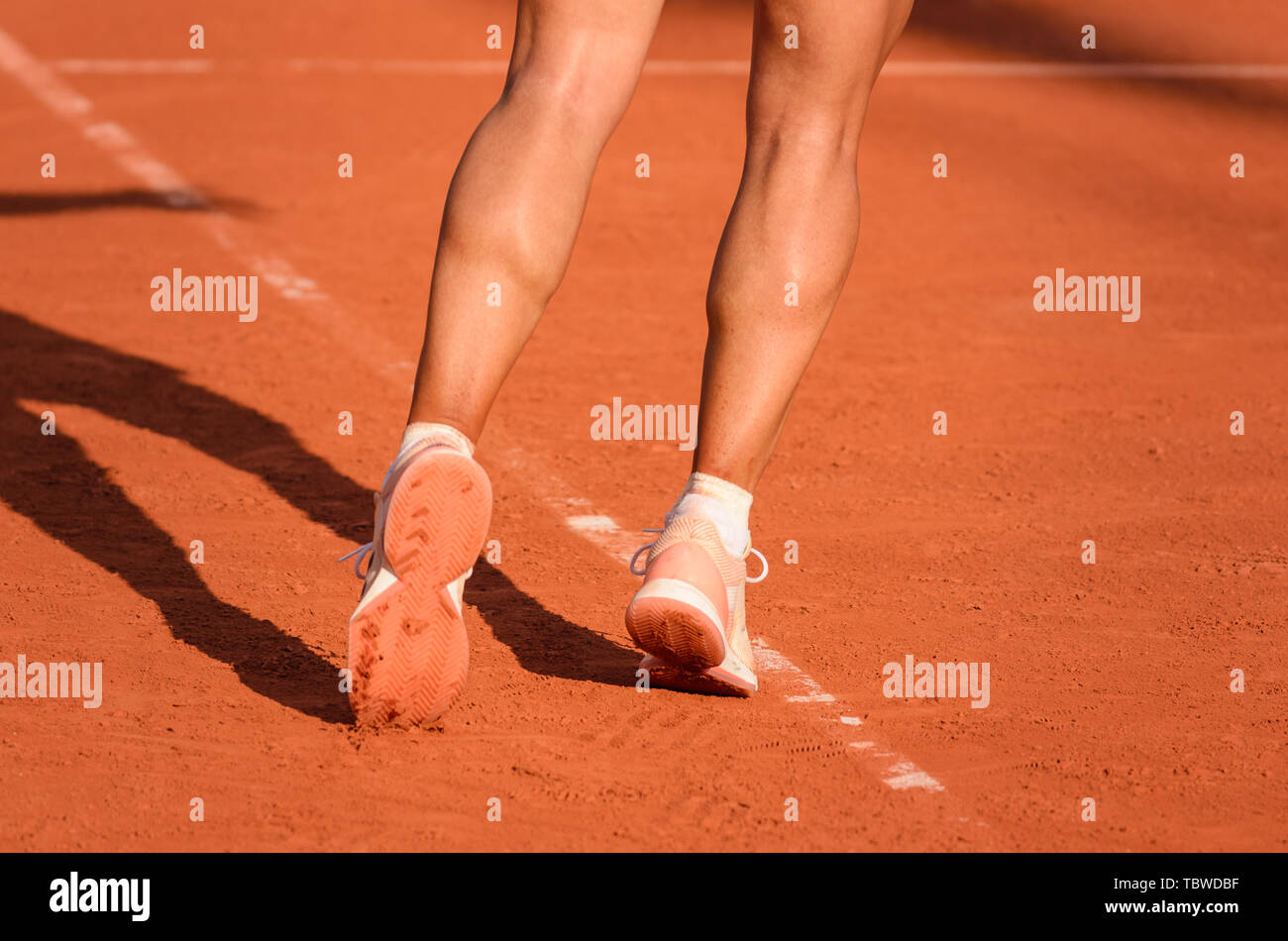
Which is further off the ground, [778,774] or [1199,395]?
[1199,395]

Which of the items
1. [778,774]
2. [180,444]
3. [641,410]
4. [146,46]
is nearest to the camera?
[778,774]

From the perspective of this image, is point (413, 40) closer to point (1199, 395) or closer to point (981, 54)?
point (981, 54)

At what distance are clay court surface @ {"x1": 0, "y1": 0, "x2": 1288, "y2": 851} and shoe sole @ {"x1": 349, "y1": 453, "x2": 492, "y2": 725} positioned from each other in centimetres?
16

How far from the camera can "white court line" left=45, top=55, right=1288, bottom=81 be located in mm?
11367

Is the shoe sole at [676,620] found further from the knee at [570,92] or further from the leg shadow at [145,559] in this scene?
the knee at [570,92]

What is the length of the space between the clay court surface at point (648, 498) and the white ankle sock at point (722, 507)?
34 centimetres

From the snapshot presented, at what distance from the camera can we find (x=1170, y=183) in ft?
29.2

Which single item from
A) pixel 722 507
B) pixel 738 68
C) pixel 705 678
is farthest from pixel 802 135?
pixel 738 68

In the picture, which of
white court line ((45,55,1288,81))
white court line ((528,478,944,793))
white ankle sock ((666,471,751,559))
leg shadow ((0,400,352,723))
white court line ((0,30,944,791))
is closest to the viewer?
white court line ((528,478,944,793))

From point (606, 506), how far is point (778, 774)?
5.44 ft

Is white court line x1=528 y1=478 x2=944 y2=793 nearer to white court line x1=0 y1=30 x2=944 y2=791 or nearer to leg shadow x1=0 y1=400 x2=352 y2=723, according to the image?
white court line x1=0 y1=30 x2=944 y2=791

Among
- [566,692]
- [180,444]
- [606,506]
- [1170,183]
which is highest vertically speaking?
[1170,183]

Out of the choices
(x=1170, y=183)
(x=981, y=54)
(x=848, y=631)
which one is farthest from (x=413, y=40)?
(x=848, y=631)

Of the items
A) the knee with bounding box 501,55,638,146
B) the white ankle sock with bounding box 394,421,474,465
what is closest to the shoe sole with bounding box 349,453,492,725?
the white ankle sock with bounding box 394,421,474,465
